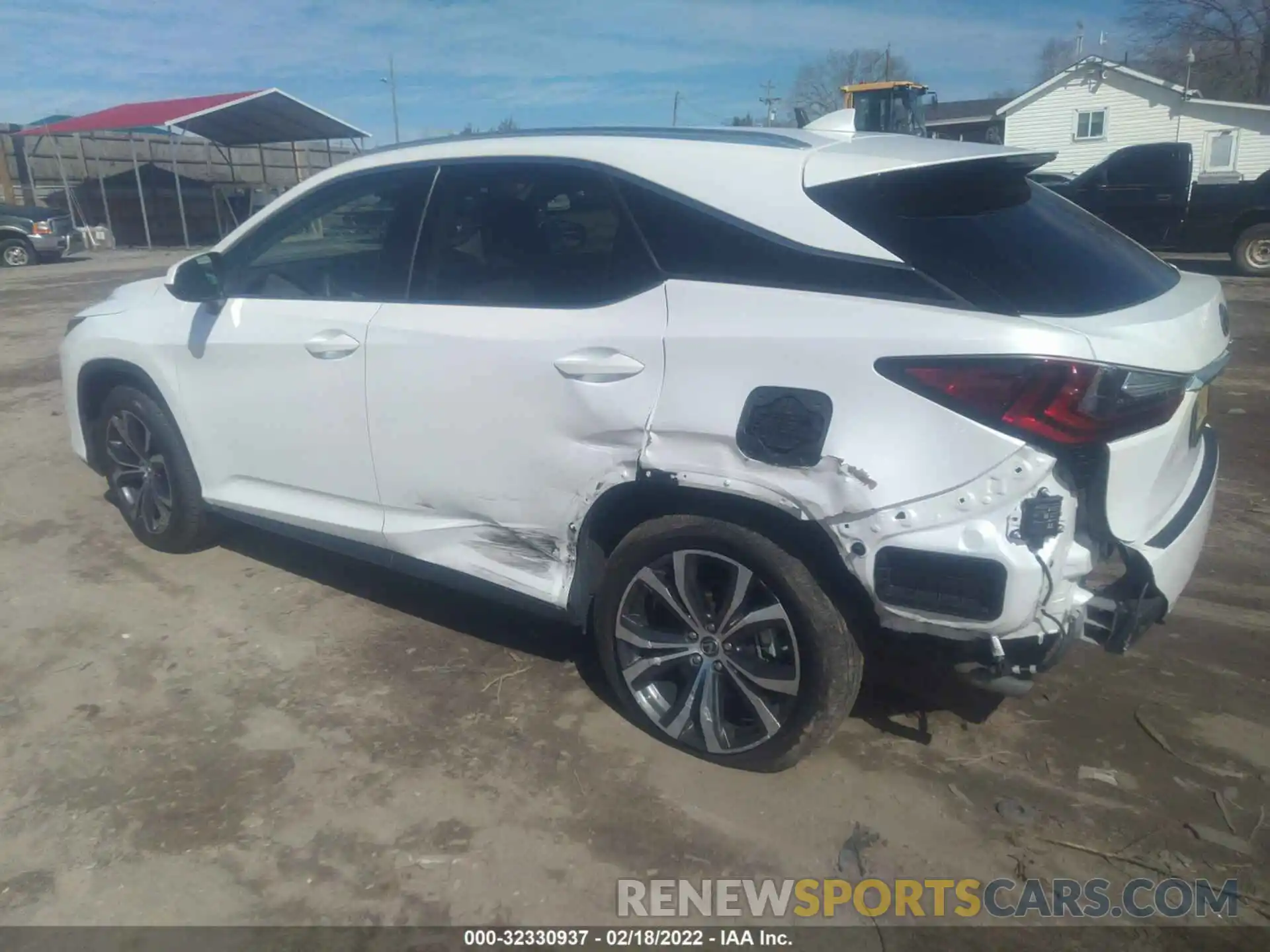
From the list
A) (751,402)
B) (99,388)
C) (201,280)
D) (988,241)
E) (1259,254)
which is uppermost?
(988,241)

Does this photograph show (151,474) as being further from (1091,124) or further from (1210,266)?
(1091,124)

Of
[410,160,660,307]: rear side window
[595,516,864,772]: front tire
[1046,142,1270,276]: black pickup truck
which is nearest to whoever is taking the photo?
[595,516,864,772]: front tire

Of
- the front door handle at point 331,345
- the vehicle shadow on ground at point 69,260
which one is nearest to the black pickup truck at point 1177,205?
the front door handle at point 331,345

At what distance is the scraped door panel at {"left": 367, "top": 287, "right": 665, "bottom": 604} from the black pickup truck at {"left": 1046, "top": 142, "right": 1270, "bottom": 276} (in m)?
13.5

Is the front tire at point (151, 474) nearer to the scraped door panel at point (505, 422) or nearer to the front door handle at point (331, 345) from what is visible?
the front door handle at point (331, 345)

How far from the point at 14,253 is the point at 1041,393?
23702 millimetres

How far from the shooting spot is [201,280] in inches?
161

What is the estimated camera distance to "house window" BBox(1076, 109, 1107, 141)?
114 feet

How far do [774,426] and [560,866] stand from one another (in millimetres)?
1358

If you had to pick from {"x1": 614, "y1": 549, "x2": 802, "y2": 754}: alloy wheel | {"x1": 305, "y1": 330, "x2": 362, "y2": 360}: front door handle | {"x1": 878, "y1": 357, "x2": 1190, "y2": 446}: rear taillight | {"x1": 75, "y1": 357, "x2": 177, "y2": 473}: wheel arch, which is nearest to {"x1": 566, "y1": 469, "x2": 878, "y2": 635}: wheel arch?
{"x1": 614, "y1": 549, "x2": 802, "y2": 754}: alloy wheel

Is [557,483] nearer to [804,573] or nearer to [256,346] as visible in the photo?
[804,573]

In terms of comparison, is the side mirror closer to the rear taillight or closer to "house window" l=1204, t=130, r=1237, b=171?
the rear taillight

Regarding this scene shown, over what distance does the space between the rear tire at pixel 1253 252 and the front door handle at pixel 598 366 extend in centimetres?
1535

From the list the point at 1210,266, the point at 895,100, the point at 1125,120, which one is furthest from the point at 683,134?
the point at 1125,120
